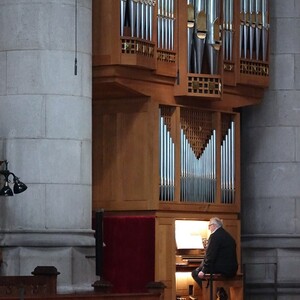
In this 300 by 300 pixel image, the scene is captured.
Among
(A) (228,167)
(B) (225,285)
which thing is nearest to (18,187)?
(B) (225,285)

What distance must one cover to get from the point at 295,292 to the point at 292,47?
413cm

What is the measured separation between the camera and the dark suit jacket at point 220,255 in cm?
2256

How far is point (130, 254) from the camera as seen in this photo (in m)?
22.8

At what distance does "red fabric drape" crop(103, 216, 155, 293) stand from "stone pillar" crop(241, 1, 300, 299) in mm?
2797

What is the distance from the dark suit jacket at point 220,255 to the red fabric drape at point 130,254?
34.4 inches

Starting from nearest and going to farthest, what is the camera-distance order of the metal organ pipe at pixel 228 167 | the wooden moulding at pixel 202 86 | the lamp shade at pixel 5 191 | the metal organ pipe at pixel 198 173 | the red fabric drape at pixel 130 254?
1. the lamp shade at pixel 5 191
2. the red fabric drape at pixel 130 254
3. the wooden moulding at pixel 202 86
4. the metal organ pipe at pixel 198 173
5. the metal organ pipe at pixel 228 167

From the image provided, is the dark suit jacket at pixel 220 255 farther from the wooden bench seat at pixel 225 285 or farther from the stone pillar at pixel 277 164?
the stone pillar at pixel 277 164

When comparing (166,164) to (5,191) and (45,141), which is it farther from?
(5,191)

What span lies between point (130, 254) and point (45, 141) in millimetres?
2873

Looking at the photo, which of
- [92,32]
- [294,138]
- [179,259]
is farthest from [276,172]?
[92,32]

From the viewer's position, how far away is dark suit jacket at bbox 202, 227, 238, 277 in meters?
22.6

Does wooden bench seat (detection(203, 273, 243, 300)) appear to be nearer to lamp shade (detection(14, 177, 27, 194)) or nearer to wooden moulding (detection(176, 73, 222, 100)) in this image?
wooden moulding (detection(176, 73, 222, 100))

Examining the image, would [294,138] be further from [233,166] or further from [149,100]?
[149,100]

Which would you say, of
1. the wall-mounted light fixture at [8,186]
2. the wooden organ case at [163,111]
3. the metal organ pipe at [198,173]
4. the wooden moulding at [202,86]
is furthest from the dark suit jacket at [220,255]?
the wall-mounted light fixture at [8,186]
